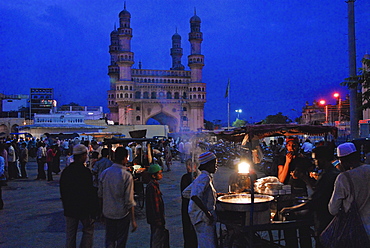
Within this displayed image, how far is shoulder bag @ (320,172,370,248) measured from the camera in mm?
2996

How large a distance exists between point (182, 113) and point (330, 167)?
59283 mm

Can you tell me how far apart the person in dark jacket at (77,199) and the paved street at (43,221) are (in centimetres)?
136

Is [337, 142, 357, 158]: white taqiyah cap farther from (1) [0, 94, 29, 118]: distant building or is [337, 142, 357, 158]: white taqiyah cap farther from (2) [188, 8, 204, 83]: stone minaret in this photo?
(1) [0, 94, 29, 118]: distant building

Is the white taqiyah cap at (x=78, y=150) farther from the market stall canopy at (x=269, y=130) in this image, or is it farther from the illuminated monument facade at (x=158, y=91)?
the illuminated monument facade at (x=158, y=91)

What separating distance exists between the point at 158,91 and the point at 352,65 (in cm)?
4819

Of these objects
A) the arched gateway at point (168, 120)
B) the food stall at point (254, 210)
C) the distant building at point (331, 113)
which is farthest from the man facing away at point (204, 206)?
the arched gateway at point (168, 120)

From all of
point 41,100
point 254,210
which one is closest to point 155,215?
point 254,210

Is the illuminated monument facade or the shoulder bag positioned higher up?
the illuminated monument facade

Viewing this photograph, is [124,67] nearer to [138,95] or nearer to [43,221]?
[138,95]

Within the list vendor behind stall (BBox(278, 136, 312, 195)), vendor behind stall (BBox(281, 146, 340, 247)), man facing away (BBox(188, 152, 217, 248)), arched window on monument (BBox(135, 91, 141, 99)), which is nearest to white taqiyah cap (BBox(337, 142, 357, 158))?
vendor behind stall (BBox(281, 146, 340, 247))

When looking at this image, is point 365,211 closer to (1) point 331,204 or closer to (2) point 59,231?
(1) point 331,204

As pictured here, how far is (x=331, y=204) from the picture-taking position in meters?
3.17

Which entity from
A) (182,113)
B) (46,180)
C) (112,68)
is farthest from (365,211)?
(112,68)

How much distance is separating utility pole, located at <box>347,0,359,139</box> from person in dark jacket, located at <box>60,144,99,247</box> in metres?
16.6
